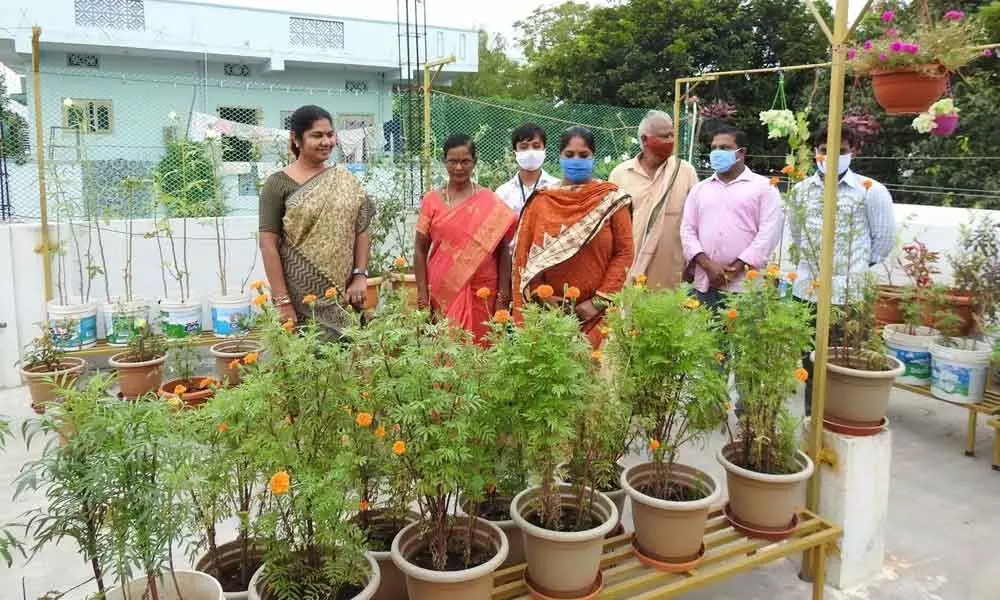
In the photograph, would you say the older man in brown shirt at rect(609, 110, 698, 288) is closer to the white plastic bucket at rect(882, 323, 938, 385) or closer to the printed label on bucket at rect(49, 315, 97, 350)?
the white plastic bucket at rect(882, 323, 938, 385)

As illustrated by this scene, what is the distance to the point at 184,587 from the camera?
180 cm

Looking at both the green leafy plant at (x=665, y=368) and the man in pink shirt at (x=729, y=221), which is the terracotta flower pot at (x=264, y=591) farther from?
the man in pink shirt at (x=729, y=221)

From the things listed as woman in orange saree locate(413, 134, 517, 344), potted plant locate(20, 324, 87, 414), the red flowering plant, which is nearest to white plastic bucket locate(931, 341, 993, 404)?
the red flowering plant

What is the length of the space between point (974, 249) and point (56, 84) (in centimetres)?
1435

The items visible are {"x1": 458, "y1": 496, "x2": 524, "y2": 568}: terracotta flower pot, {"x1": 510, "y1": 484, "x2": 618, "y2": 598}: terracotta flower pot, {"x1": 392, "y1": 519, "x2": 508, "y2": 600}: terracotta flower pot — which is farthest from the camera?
{"x1": 458, "y1": 496, "x2": 524, "y2": 568}: terracotta flower pot

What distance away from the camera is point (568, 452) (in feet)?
6.95

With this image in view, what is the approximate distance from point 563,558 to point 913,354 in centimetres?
314

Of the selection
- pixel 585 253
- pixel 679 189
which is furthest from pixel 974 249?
pixel 585 253

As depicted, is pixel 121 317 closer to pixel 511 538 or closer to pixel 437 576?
pixel 511 538

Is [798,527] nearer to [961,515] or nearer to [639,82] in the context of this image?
[961,515]

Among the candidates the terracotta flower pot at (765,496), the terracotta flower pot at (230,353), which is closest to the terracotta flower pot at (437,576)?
the terracotta flower pot at (765,496)

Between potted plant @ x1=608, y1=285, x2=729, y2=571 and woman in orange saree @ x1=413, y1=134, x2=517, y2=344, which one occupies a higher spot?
woman in orange saree @ x1=413, y1=134, x2=517, y2=344

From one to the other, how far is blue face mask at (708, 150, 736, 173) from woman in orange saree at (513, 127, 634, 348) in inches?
37.7

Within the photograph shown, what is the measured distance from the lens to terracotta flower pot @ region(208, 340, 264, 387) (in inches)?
176
